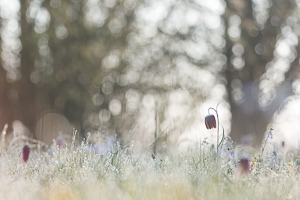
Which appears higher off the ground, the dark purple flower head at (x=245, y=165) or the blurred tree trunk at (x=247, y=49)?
the blurred tree trunk at (x=247, y=49)

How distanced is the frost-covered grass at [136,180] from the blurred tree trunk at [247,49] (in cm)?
713

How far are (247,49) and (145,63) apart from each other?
7.63 ft

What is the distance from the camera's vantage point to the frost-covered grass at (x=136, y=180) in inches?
107

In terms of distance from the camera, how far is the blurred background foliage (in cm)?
1118

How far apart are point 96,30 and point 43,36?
4.00ft

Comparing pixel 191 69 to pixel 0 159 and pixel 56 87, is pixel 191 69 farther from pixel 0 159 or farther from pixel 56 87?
pixel 0 159

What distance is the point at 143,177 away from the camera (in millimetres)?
3152

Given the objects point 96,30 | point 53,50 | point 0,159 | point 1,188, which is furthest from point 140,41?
point 1,188

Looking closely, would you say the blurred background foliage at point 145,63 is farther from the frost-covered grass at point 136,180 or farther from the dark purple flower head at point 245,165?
the dark purple flower head at point 245,165

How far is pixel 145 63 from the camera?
1183 cm

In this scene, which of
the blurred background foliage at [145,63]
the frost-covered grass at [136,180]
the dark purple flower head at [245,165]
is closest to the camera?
the frost-covered grass at [136,180]

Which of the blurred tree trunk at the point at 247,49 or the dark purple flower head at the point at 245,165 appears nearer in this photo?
the dark purple flower head at the point at 245,165

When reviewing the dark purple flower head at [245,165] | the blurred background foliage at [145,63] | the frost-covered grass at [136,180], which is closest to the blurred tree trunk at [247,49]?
the blurred background foliage at [145,63]

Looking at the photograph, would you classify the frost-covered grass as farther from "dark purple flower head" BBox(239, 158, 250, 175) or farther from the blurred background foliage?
the blurred background foliage
